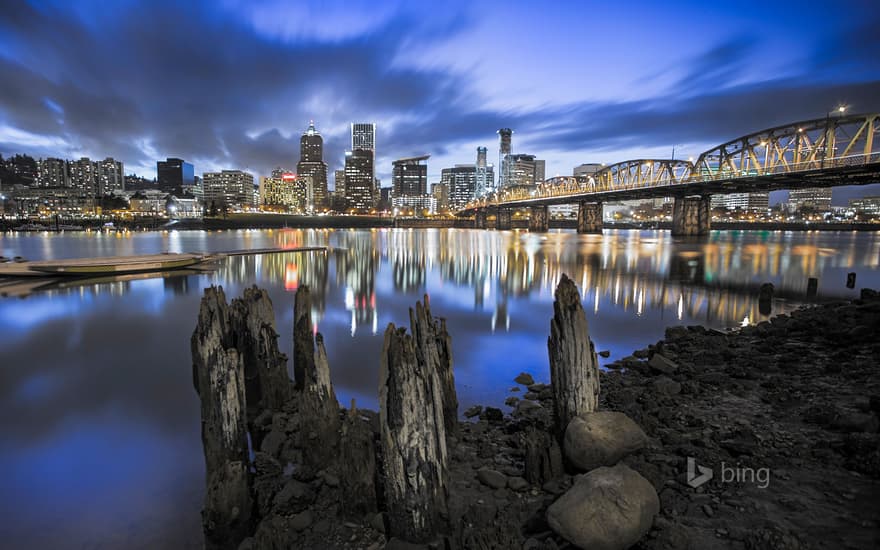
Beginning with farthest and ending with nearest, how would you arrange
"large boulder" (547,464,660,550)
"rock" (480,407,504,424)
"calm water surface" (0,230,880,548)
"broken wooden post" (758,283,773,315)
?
1. "broken wooden post" (758,283,773,315)
2. "rock" (480,407,504,424)
3. "calm water surface" (0,230,880,548)
4. "large boulder" (547,464,660,550)

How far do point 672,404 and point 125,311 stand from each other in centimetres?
2317

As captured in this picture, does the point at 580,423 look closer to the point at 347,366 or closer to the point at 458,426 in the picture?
the point at 458,426

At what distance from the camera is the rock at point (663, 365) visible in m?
11.2

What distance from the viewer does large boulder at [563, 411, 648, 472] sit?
6.47 m

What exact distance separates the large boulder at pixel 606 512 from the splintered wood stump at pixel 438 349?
2566 mm

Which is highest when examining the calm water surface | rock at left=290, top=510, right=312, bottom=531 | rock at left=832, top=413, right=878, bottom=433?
rock at left=832, top=413, right=878, bottom=433

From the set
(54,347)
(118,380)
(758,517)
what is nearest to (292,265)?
(54,347)

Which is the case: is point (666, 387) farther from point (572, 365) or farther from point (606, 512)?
point (606, 512)

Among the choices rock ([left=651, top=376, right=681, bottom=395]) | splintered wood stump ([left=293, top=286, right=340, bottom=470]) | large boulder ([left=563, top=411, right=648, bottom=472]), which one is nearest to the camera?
large boulder ([left=563, top=411, right=648, bottom=472])

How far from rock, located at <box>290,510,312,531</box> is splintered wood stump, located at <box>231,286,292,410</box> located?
13.1 ft

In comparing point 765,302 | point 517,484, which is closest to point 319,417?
point 517,484

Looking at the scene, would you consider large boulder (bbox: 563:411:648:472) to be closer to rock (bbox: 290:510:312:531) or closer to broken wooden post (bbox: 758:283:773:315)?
rock (bbox: 290:510:312:531)

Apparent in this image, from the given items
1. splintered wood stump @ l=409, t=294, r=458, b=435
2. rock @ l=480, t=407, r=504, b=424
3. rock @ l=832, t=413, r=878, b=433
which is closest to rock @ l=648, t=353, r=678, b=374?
rock @ l=832, t=413, r=878, b=433

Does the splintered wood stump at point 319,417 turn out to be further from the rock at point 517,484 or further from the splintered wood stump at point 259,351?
the rock at point 517,484
